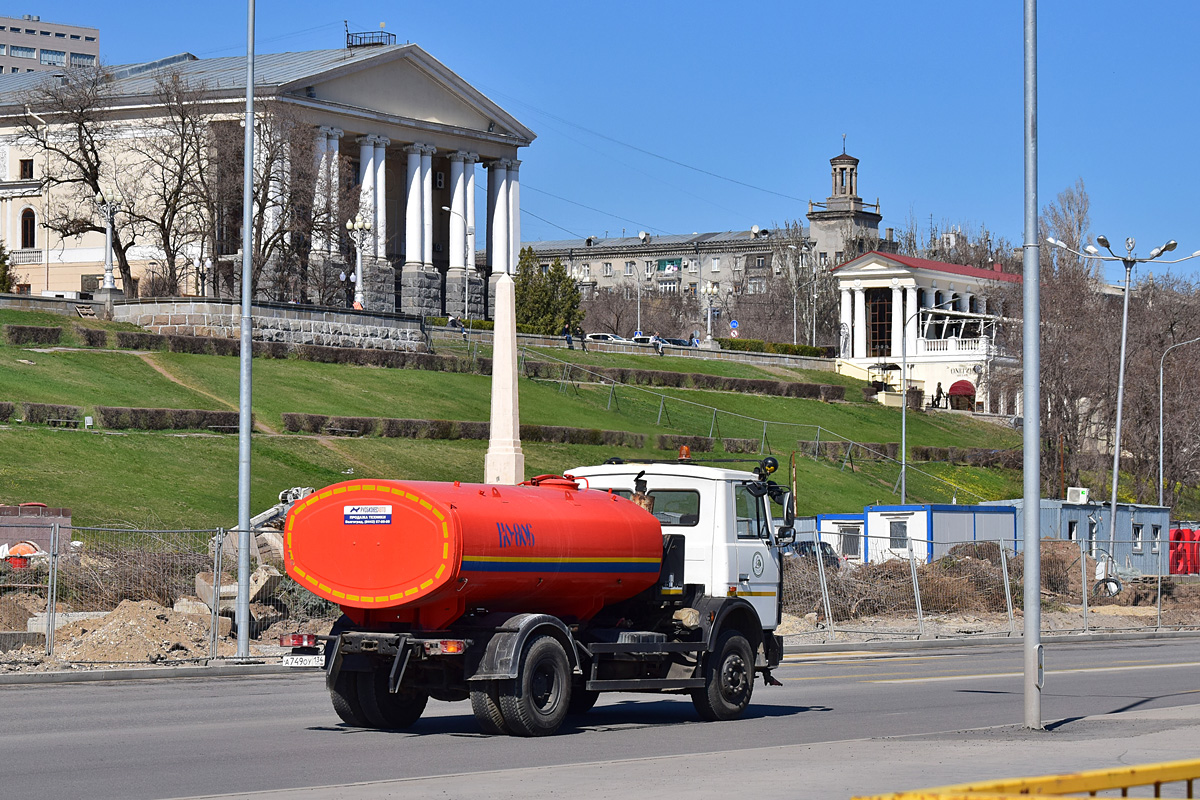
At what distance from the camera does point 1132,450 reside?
66500 millimetres

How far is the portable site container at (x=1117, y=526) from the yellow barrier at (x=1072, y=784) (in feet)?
129

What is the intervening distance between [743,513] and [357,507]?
4.87 meters

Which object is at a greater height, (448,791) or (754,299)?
(754,299)

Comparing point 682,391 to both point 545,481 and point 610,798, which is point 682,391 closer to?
point 545,481

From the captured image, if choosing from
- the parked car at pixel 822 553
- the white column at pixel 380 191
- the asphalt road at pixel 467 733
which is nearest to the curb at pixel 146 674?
the asphalt road at pixel 467 733

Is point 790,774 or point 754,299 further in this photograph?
point 754,299

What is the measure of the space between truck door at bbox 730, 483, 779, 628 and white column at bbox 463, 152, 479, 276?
281ft

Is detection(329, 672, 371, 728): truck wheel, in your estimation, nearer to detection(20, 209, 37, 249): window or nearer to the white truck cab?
the white truck cab

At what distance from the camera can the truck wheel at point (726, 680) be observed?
1708 cm

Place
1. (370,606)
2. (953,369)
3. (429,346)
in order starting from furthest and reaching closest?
1. (953,369)
2. (429,346)
3. (370,606)

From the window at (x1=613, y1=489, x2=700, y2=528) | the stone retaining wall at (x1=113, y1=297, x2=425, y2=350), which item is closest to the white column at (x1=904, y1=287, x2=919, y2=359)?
the stone retaining wall at (x1=113, y1=297, x2=425, y2=350)

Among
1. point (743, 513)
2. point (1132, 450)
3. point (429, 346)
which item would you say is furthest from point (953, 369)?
point (743, 513)

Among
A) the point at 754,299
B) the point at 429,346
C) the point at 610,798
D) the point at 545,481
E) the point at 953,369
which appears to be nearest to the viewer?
the point at 610,798

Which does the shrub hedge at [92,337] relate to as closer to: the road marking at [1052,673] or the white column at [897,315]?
the road marking at [1052,673]
